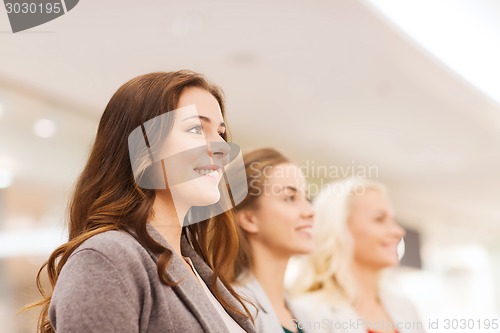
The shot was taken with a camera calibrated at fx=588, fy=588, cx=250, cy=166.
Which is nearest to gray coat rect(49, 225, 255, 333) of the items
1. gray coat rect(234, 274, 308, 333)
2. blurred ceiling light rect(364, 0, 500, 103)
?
gray coat rect(234, 274, 308, 333)

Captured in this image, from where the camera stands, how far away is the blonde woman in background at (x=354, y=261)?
1.67m

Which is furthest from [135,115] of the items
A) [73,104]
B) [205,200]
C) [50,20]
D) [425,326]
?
[425,326]

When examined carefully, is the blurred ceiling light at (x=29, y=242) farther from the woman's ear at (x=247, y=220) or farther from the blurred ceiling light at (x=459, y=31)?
the blurred ceiling light at (x=459, y=31)

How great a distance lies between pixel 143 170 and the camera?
3.45 feet

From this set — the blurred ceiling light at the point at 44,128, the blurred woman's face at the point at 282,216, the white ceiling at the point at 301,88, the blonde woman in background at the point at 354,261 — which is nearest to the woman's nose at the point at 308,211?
the blurred woman's face at the point at 282,216

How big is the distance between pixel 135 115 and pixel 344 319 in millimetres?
900

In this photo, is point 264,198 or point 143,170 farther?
point 264,198

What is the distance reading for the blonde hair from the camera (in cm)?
170

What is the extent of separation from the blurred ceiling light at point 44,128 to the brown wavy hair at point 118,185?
0.77 m

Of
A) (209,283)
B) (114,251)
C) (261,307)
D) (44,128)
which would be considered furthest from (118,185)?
(44,128)

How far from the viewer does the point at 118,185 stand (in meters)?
1.02

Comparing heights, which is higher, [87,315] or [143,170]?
[143,170]

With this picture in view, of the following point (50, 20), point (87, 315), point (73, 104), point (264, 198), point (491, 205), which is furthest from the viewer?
point (491, 205)

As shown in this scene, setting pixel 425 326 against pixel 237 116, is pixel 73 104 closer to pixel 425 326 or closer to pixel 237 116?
pixel 237 116
